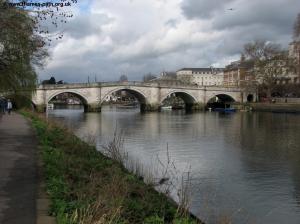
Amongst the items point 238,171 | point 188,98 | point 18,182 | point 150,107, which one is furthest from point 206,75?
point 18,182

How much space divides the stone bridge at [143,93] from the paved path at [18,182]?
157 feet

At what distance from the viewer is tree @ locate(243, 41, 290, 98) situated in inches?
2869

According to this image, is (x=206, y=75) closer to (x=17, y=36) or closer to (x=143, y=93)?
(x=143, y=93)

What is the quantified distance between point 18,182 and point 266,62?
6921 cm

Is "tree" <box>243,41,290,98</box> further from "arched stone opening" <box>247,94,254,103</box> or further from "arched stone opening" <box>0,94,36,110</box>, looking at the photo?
"arched stone opening" <box>0,94,36,110</box>

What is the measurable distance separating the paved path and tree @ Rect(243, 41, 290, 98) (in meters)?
62.9

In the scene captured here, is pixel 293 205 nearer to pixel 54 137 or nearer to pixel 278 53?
pixel 54 137

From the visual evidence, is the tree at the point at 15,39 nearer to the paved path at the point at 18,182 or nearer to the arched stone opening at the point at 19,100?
the paved path at the point at 18,182

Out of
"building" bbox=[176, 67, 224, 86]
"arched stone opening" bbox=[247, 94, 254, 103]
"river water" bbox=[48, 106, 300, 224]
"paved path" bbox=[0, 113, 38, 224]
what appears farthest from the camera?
"building" bbox=[176, 67, 224, 86]

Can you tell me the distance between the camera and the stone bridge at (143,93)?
65.1 metres

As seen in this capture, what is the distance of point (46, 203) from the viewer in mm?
6785

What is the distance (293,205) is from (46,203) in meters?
6.46

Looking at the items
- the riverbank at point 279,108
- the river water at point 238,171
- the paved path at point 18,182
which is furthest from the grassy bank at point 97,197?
the riverbank at point 279,108

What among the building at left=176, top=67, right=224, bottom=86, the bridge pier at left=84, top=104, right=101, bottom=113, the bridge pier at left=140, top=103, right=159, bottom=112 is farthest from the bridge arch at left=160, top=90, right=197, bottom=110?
the building at left=176, top=67, right=224, bottom=86
